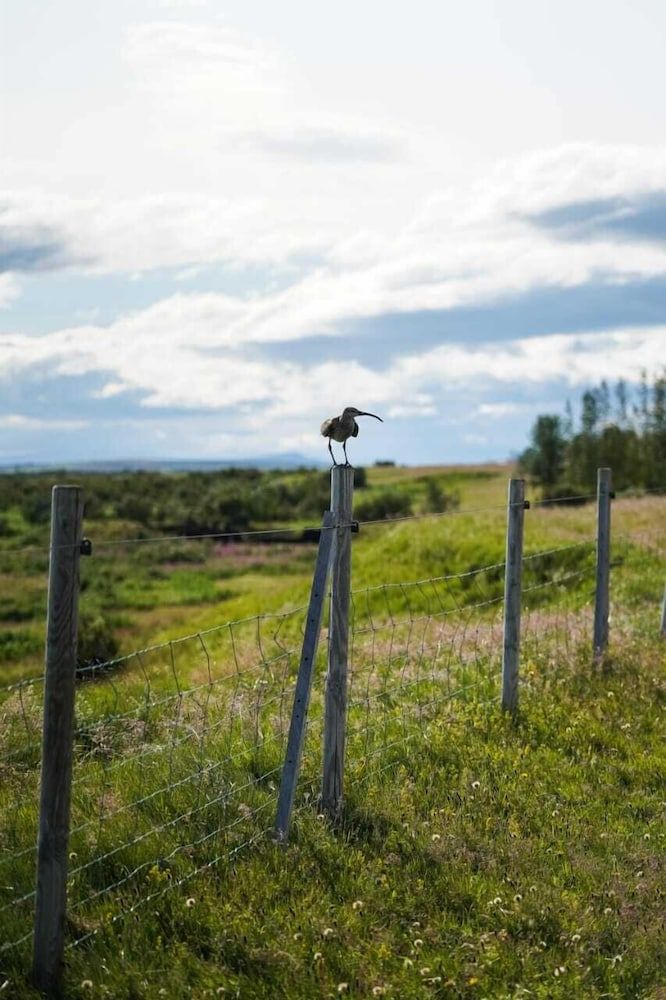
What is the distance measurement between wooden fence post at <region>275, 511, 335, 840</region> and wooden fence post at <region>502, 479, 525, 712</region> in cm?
356

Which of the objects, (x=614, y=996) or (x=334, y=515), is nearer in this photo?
(x=614, y=996)

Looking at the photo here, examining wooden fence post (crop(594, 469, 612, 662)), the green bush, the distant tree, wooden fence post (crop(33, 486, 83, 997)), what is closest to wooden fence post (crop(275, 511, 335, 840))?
wooden fence post (crop(33, 486, 83, 997))

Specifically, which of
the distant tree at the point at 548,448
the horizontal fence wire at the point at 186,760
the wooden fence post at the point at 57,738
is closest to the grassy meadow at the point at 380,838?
the horizontal fence wire at the point at 186,760

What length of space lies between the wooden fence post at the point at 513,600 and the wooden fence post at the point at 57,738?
5.67 meters

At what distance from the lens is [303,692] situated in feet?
23.4

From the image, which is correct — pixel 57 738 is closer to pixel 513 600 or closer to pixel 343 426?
pixel 343 426

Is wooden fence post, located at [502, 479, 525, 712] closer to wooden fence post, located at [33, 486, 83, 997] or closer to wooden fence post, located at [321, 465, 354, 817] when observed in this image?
wooden fence post, located at [321, 465, 354, 817]

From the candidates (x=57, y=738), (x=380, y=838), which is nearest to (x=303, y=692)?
(x=380, y=838)

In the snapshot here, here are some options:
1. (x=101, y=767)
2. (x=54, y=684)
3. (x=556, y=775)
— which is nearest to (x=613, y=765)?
(x=556, y=775)

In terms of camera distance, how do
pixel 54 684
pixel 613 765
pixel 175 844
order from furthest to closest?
pixel 613 765 < pixel 175 844 < pixel 54 684

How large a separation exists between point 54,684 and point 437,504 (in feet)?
241

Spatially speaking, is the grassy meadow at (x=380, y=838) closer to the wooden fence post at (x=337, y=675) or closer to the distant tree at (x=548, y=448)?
the wooden fence post at (x=337, y=675)

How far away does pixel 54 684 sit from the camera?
17.9 feet

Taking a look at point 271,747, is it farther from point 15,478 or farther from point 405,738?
point 15,478
